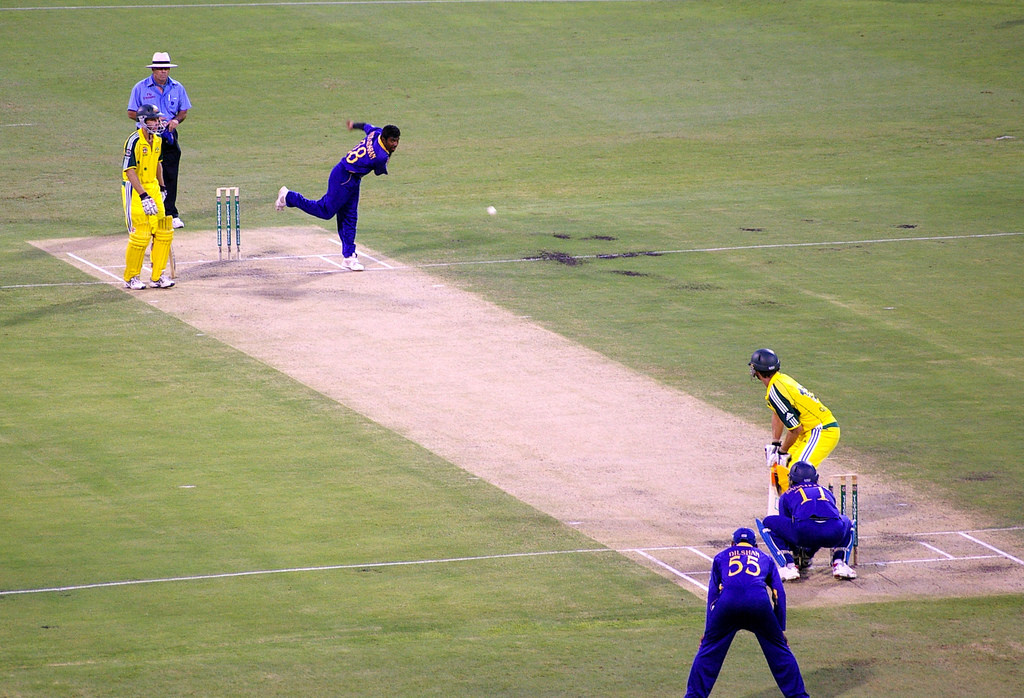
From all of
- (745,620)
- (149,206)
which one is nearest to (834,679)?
(745,620)

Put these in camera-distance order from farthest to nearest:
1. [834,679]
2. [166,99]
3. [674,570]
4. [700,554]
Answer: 1. [166,99]
2. [700,554]
3. [674,570]
4. [834,679]

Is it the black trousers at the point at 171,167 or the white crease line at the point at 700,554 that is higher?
the black trousers at the point at 171,167

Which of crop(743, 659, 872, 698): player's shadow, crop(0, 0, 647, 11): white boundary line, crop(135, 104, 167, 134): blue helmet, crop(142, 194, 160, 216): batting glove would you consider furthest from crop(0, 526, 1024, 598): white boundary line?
crop(0, 0, 647, 11): white boundary line

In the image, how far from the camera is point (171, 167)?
2220 cm

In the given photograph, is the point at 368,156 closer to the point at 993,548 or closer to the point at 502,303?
the point at 502,303

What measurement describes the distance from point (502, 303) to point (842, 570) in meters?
8.71

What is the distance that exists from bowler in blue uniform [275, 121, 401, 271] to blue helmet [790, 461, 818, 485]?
32.0 ft

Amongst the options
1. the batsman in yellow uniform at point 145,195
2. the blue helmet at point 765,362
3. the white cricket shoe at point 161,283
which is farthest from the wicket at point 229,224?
the blue helmet at point 765,362

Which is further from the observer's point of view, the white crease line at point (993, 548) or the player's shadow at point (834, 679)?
the white crease line at point (993, 548)

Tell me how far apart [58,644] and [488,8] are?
103ft

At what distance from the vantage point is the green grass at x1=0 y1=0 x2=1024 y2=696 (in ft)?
35.3

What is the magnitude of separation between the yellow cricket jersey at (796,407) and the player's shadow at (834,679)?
2.55m

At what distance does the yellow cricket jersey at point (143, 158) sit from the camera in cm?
1858

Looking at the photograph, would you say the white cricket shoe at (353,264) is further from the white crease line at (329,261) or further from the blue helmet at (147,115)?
the blue helmet at (147,115)
